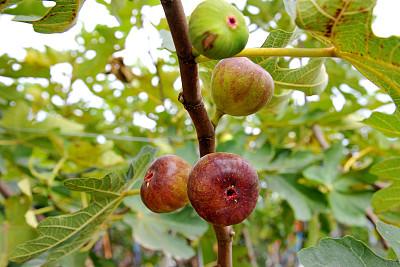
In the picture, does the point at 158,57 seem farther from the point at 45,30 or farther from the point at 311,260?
the point at 311,260

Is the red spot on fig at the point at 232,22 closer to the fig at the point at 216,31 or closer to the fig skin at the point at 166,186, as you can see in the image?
the fig at the point at 216,31

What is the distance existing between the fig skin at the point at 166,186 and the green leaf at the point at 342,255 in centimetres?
24

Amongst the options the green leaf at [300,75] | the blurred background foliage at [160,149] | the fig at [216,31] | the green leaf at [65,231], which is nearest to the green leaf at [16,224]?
the blurred background foliage at [160,149]

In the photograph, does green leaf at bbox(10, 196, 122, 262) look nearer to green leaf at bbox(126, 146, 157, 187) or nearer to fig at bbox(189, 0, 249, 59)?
green leaf at bbox(126, 146, 157, 187)

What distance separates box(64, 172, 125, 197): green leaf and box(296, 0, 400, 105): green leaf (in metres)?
0.52

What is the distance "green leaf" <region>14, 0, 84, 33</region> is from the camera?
2.53 ft

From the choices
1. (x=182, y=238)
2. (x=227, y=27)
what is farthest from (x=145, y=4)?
(x=227, y=27)

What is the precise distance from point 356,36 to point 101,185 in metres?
0.58

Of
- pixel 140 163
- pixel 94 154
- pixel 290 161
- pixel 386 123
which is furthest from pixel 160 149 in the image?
pixel 386 123

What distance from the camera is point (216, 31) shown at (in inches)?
24.8

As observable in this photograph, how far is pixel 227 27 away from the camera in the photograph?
0.64 meters

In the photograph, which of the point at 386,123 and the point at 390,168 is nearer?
the point at 386,123

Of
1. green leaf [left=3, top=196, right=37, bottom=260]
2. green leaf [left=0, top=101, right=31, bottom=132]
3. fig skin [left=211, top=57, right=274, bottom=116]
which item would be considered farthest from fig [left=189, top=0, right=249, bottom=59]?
green leaf [left=0, top=101, right=31, bottom=132]

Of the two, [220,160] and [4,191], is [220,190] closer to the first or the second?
[220,160]
